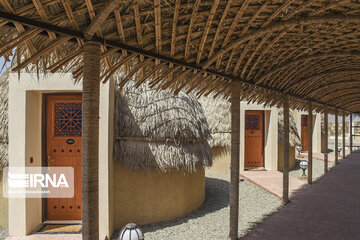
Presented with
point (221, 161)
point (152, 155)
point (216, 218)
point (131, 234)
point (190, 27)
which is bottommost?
point (216, 218)

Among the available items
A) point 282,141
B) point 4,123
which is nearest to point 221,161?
point 282,141

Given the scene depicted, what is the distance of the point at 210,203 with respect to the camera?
7.19 meters

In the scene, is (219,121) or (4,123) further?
(219,121)

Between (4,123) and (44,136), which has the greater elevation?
(4,123)

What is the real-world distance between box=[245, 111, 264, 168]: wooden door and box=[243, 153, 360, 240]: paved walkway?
3556 mm

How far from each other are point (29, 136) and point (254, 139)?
8434mm

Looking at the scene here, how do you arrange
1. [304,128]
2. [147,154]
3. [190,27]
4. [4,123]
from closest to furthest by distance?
[190,27]
[4,123]
[147,154]
[304,128]

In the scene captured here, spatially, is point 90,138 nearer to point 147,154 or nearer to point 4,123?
point 147,154

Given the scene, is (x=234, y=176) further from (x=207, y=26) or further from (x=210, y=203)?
(x=210, y=203)

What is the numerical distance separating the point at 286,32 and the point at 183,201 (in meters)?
4.29

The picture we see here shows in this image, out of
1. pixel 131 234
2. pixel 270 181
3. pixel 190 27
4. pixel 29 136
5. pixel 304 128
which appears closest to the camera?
pixel 190 27

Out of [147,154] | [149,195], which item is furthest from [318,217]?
[147,154]

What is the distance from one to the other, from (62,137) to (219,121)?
6848 millimetres

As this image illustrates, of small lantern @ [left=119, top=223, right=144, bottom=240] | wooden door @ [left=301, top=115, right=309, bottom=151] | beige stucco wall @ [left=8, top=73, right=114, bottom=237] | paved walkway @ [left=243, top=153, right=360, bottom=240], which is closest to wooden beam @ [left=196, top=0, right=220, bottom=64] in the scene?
small lantern @ [left=119, top=223, right=144, bottom=240]
